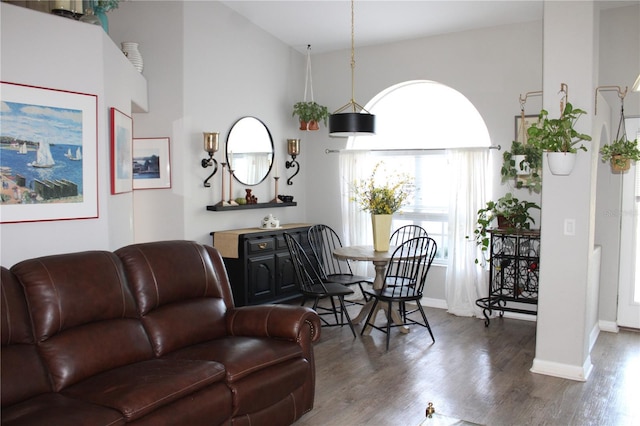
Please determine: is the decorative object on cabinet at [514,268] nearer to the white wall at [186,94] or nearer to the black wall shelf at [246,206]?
the black wall shelf at [246,206]

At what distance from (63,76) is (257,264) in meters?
2.66

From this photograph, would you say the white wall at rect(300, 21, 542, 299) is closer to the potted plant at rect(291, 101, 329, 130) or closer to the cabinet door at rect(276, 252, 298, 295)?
the potted plant at rect(291, 101, 329, 130)

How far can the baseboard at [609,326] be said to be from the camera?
5.01 m


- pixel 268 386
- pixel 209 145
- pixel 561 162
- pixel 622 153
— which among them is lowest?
pixel 268 386

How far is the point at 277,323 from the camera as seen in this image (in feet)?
10.4

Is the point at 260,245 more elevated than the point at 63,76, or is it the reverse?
the point at 63,76

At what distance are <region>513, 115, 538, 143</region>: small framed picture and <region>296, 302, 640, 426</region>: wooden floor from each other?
1.89 metres

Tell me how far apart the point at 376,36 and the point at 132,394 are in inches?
191

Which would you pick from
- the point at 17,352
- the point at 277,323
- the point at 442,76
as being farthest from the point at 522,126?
the point at 17,352

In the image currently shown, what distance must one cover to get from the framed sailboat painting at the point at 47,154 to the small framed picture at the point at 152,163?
5.24 feet

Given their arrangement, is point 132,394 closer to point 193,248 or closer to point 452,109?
point 193,248

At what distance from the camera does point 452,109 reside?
619 cm

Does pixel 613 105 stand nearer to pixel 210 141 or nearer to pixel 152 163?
pixel 210 141

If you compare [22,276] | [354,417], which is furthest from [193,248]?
[354,417]
